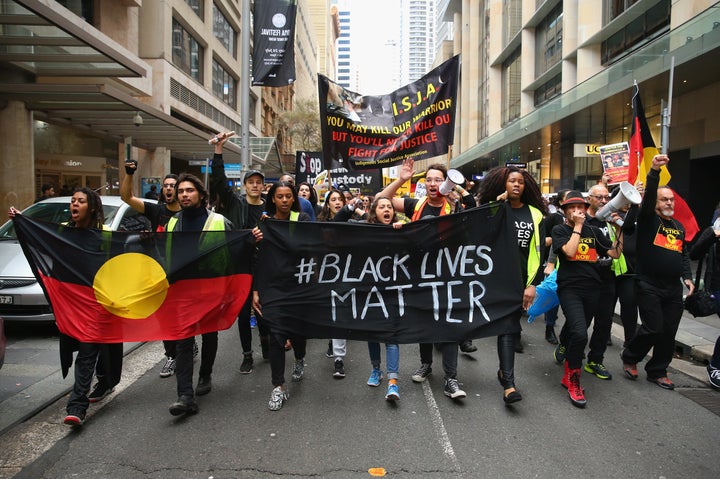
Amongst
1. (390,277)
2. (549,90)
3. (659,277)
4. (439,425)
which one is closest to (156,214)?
(390,277)

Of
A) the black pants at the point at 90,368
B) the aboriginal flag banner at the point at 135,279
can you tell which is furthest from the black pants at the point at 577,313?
the black pants at the point at 90,368

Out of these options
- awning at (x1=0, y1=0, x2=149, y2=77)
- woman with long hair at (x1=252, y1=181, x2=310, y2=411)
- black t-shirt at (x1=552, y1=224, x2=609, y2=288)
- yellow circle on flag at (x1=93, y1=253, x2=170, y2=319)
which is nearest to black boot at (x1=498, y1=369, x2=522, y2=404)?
black t-shirt at (x1=552, y1=224, x2=609, y2=288)

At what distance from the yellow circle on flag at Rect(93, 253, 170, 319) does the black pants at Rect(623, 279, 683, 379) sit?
4.65m

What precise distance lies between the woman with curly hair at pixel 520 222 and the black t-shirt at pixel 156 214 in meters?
3.57

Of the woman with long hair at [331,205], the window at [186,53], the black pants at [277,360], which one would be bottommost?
the black pants at [277,360]

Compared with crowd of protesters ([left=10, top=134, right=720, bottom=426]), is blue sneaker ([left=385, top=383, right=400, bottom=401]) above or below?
below

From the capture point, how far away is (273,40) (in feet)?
44.2

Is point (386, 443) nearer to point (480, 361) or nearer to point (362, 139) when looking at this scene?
point (480, 361)

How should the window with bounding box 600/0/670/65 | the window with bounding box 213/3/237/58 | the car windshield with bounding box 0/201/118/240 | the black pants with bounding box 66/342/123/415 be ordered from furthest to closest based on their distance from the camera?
the window with bounding box 213/3/237/58, the window with bounding box 600/0/670/65, the car windshield with bounding box 0/201/118/240, the black pants with bounding box 66/342/123/415

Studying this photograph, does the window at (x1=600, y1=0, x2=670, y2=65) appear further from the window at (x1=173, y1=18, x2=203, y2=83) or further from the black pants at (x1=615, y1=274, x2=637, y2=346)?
the window at (x1=173, y1=18, x2=203, y2=83)

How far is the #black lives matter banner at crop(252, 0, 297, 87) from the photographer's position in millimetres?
13398

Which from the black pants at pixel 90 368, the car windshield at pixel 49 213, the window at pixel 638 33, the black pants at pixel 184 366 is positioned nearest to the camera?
the black pants at pixel 90 368

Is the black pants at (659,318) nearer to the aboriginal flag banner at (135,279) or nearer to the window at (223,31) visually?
the aboriginal flag banner at (135,279)

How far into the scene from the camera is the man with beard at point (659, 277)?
16.3 feet
